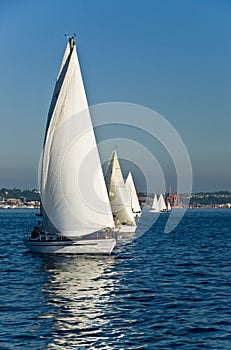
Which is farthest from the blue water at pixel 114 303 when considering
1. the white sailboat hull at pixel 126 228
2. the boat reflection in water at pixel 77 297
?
the white sailboat hull at pixel 126 228

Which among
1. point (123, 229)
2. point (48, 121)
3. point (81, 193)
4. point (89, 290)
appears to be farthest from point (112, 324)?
point (123, 229)

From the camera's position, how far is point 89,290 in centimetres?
3338

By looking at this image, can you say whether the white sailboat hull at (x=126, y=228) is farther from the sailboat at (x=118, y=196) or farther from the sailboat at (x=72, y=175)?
the sailboat at (x=72, y=175)

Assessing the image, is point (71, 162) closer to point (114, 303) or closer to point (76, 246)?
point (76, 246)

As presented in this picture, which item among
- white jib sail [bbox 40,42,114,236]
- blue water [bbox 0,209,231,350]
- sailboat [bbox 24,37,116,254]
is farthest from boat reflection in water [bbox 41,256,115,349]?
white jib sail [bbox 40,42,114,236]

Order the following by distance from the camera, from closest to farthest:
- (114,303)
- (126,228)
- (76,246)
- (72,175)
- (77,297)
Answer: (114,303) → (77,297) → (76,246) → (72,175) → (126,228)

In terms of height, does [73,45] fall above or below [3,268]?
above

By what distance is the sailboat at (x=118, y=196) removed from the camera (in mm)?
82312

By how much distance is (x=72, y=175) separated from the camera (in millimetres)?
48719

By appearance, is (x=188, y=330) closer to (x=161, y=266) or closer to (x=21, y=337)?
(x=21, y=337)

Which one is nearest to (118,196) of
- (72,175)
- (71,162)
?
(72,175)

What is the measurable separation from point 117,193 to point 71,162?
34272 mm

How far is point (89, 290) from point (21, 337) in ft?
36.0

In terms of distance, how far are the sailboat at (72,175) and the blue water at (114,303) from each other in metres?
1.70
